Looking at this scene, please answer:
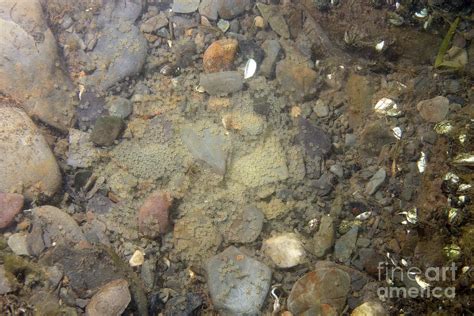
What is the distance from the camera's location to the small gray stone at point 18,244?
3338 millimetres

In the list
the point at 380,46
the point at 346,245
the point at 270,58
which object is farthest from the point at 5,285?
the point at 380,46

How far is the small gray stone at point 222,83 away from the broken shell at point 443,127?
2.16 metres

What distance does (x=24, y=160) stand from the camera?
354 centimetres

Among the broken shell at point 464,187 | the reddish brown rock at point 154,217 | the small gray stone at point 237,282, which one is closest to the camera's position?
the broken shell at point 464,187

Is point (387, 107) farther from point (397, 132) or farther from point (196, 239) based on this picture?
point (196, 239)

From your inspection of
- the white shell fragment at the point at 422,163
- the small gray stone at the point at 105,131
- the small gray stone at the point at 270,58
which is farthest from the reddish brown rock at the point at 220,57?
the white shell fragment at the point at 422,163

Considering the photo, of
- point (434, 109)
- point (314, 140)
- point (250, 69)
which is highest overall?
point (250, 69)

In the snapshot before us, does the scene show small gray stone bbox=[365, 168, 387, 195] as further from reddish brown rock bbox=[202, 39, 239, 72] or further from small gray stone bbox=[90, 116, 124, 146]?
small gray stone bbox=[90, 116, 124, 146]

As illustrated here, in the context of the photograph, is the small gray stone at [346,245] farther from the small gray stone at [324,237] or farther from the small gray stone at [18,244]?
the small gray stone at [18,244]

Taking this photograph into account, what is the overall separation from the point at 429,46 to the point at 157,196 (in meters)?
3.58

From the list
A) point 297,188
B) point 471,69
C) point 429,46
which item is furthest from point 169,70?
point 471,69

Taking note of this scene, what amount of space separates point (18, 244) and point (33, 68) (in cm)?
202

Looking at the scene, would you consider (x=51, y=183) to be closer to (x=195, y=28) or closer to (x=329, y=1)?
(x=195, y=28)

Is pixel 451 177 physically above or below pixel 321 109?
below
